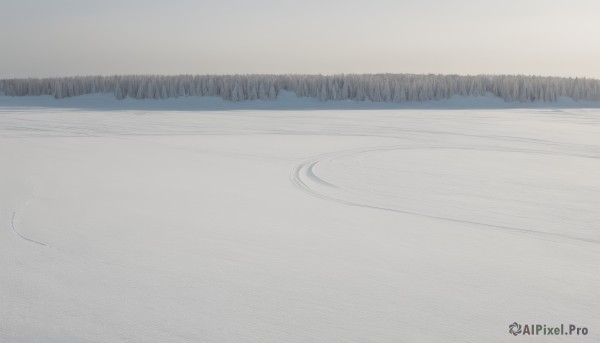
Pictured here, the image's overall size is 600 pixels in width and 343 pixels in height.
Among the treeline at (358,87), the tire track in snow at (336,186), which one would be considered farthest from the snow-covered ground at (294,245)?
the treeline at (358,87)

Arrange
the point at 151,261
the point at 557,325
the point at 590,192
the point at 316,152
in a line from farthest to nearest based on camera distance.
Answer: the point at 316,152, the point at 590,192, the point at 151,261, the point at 557,325

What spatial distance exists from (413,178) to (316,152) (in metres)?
2.06

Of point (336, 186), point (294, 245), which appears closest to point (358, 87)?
point (336, 186)

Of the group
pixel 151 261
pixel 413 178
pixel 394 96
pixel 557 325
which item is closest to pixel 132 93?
pixel 394 96

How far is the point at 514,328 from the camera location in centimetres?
239

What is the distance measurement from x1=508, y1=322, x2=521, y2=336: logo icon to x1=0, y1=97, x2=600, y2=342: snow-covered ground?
6 centimetres

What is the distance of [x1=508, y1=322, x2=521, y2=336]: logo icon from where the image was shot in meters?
2.37

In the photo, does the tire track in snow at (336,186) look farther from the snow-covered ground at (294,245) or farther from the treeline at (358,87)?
the treeline at (358,87)

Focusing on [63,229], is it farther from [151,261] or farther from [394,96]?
[394,96]

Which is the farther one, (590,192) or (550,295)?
(590,192)

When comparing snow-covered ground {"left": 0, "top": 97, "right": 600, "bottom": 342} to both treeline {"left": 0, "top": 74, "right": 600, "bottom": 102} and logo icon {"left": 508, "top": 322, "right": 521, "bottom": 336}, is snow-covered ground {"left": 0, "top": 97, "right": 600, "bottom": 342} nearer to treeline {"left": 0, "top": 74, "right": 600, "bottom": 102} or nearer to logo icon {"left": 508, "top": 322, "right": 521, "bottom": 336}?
logo icon {"left": 508, "top": 322, "right": 521, "bottom": 336}

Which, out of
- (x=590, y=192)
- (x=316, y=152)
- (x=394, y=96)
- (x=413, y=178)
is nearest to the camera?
(x=590, y=192)

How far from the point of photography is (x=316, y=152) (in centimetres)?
766

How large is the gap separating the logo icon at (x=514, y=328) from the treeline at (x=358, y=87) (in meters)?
16.9
